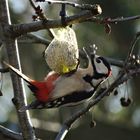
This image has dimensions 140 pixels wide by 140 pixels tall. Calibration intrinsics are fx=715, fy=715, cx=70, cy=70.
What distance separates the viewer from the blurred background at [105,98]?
7.88m

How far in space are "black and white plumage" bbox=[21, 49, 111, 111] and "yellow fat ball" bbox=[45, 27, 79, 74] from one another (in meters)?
0.04

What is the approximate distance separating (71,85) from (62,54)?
0.15 metres

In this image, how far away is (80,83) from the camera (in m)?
3.27

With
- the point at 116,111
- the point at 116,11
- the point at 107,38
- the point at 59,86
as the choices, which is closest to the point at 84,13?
the point at 59,86

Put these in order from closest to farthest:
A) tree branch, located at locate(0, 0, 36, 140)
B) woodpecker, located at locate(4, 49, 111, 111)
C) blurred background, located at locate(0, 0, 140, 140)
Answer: tree branch, located at locate(0, 0, 36, 140) → woodpecker, located at locate(4, 49, 111, 111) → blurred background, located at locate(0, 0, 140, 140)

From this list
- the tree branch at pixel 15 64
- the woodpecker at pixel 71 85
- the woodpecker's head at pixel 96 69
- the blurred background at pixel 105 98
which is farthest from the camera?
the blurred background at pixel 105 98

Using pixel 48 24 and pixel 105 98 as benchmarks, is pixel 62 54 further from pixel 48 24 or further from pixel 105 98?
pixel 105 98

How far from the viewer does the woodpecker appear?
310 centimetres

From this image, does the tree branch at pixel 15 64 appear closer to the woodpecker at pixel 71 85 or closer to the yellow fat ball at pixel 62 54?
the woodpecker at pixel 71 85

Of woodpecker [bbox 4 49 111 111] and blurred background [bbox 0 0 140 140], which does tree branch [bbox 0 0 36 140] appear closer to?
woodpecker [bbox 4 49 111 111]

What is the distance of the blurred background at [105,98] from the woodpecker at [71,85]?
163 inches

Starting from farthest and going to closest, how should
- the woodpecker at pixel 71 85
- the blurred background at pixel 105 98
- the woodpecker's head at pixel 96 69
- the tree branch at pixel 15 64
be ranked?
the blurred background at pixel 105 98, the woodpecker's head at pixel 96 69, the woodpecker at pixel 71 85, the tree branch at pixel 15 64

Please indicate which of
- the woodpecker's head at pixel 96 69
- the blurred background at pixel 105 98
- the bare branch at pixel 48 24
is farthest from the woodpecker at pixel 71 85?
the blurred background at pixel 105 98

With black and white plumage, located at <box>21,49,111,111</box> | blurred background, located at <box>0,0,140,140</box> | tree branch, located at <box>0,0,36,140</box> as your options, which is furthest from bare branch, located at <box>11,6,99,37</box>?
blurred background, located at <box>0,0,140,140</box>
